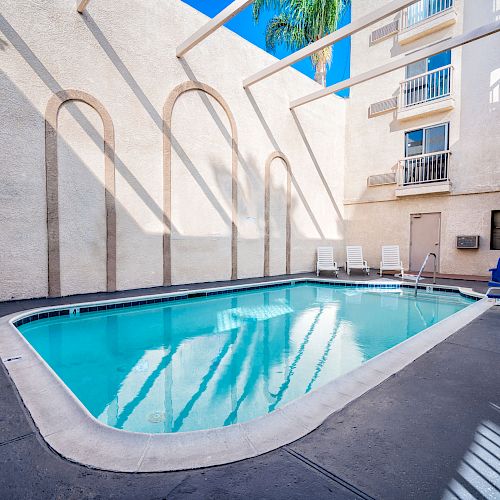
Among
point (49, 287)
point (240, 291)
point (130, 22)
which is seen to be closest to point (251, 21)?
point (130, 22)

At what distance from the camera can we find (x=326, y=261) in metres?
11.3

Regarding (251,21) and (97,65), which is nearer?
(97,65)

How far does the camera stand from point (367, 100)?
12141 millimetres

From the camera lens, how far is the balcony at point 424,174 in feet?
33.9

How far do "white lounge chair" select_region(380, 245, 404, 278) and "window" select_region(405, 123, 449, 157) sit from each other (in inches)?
135

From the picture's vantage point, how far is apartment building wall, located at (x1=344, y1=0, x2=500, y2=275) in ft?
31.5

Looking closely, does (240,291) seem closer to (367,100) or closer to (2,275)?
(2,275)

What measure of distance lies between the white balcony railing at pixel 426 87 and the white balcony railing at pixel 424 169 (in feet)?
6.25

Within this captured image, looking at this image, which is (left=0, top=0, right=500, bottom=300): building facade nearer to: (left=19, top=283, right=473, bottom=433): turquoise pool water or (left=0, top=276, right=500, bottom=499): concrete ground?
(left=19, top=283, right=473, bottom=433): turquoise pool water

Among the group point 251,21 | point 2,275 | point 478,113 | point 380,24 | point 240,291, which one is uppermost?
point 251,21

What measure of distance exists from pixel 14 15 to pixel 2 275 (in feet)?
15.4

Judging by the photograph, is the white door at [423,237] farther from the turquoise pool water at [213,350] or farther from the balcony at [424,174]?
the turquoise pool water at [213,350]

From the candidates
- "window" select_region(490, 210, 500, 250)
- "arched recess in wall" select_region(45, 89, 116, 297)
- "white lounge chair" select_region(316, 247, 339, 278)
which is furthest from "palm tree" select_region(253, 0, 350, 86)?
"arched recess in wall" select_region(45, 89, 116, 297)

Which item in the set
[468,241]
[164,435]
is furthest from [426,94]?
[164,435]
